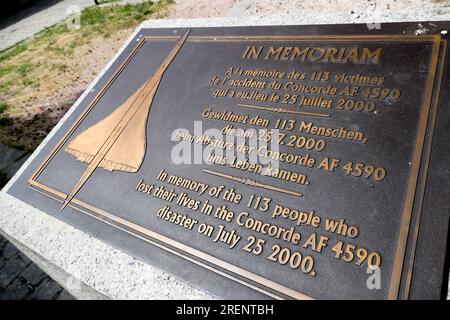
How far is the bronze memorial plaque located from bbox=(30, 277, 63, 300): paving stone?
0.98 meters

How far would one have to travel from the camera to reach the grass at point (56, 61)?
568 cm

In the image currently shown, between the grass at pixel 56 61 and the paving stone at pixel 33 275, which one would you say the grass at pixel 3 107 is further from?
the paving stone at pixel 33 275

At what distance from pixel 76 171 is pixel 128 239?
2.98 feet

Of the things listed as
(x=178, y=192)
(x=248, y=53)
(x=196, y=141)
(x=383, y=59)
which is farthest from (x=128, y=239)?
(x=383, y=59)

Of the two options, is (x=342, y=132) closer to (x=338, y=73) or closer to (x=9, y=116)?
(x=338, y=73)

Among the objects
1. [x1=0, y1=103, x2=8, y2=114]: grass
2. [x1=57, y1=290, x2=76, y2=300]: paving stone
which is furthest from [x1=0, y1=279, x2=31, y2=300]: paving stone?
[x1=0, y1=103, x2=8, y2=114]: grass

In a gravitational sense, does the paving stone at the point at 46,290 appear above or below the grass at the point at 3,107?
below

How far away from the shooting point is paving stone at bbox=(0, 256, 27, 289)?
10.7 feet

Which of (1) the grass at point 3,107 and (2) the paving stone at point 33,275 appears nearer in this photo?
(2) the paving stone at point 33,275

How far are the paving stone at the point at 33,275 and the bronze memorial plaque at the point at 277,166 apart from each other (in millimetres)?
974

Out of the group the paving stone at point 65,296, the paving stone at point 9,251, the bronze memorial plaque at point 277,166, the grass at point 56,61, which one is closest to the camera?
the bronze memorial plaque at point 277,166

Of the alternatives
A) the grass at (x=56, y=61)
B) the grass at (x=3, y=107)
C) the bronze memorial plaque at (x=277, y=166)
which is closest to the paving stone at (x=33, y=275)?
the bronze memorial plaque at (x=277, y=166)

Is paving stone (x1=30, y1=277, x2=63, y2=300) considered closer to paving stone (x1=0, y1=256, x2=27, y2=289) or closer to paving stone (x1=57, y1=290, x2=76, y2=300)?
paving stone (x1=57, y1=290, x2=76, y2=300)

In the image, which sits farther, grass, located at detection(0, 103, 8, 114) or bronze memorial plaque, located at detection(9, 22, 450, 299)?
grass, located at detection(0, 103, 8, 114)
